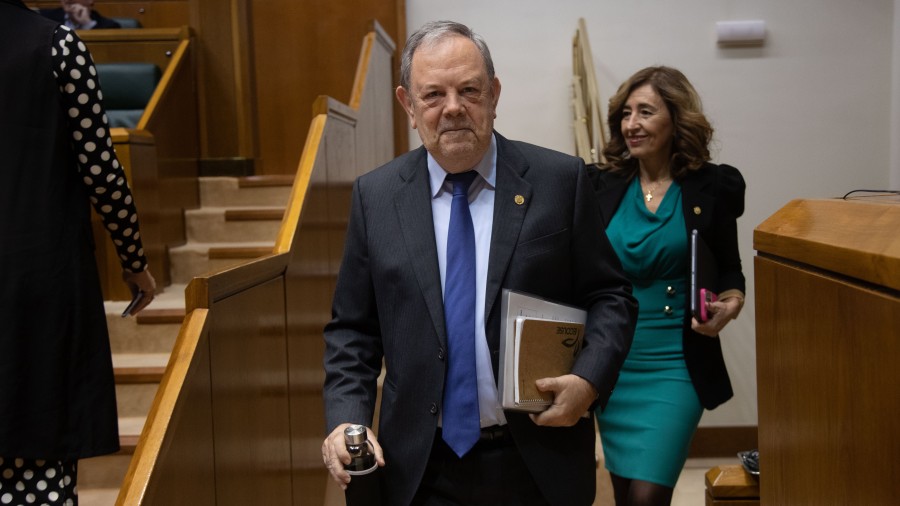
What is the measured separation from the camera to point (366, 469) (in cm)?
151

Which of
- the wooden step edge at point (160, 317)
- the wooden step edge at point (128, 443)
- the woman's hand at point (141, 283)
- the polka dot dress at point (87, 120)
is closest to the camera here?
the polka dot dress at point (87, 120)

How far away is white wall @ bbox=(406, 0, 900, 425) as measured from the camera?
565 cm

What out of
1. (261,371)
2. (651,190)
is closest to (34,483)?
(261,371)

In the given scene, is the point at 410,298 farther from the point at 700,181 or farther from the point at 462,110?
the point at 700,181

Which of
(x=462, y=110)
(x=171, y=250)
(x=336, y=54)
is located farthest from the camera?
(x=336, y=54)

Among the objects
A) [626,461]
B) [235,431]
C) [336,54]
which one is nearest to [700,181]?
[626,461]

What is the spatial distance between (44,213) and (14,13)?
1.45ft

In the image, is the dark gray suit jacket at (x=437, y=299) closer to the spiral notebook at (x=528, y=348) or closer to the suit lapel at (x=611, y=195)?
the spiral notebook at (x=528, y=348)

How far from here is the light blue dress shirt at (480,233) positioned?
1.65 m

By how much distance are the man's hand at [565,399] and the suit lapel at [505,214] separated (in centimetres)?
12

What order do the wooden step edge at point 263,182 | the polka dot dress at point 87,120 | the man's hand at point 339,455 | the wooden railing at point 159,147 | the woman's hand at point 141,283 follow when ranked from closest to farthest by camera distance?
1. the man's hand at point 339,455
2. the polka dot dress at point 87,120
3. the woman's hand at point 141,283
4. the wooden railing at point 159,147
5. the wooden step edge at point 263,182

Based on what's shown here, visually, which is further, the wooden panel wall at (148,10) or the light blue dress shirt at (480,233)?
the wooden panel wall at (148,10)

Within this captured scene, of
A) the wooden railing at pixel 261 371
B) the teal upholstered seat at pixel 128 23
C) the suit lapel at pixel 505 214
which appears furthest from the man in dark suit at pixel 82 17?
the suit lapel at pixel 505 214

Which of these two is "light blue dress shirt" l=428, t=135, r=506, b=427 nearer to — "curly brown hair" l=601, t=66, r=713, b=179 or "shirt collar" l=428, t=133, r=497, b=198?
"shirt collar" l=428, t=133, r=497, b=198
